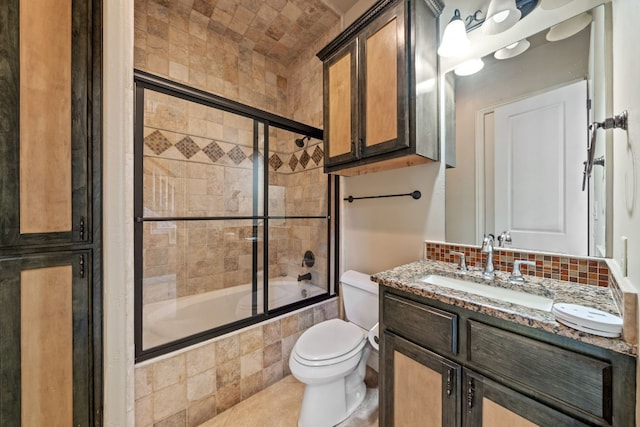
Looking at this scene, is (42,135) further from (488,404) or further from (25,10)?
(488,404)

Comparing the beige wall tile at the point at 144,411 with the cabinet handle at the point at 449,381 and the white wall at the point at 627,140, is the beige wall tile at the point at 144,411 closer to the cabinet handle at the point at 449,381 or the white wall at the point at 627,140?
the cabinet handle at the point at 449,381

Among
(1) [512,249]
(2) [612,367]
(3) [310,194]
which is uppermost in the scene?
(3) [310,194]

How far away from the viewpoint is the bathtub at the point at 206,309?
1.52 metres

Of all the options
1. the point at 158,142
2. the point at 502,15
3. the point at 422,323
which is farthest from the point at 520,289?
the point at 158,142

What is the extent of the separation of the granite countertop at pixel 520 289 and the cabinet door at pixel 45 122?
4.62ft

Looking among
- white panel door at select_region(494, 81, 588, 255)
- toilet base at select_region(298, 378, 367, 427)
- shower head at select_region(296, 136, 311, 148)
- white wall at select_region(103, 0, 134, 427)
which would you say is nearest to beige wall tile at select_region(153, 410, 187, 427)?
white wall at select_region(103, 0, 134, 427)

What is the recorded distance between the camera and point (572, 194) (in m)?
1.05

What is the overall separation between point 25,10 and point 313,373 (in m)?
2.01

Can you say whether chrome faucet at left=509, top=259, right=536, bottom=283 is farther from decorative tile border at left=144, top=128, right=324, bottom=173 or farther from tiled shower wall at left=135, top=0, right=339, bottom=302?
decorative tile border at left=144, top=128, right=324, bottom=173

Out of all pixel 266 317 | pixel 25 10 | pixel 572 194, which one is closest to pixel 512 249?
pixel 572 194

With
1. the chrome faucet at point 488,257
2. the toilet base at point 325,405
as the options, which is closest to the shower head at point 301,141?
the chrome faucet at point 488,257

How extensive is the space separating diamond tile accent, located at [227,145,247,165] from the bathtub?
1158 mm

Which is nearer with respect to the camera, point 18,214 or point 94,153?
point 18,214

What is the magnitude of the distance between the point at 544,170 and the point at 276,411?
6.40 feet
